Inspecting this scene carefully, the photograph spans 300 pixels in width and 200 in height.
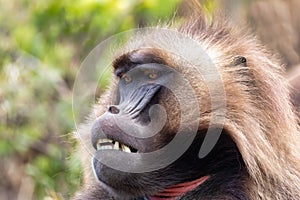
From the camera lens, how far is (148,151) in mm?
3266

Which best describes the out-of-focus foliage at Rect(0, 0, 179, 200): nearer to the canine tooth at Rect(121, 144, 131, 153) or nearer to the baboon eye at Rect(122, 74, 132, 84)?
the baboon eye at Rect(122, 74, 132, 84)

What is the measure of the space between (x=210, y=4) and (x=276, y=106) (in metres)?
0.95

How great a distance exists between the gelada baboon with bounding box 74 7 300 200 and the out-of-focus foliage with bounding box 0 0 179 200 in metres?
1.97

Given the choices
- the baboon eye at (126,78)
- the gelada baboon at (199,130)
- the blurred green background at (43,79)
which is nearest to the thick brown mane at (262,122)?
the gelada baboon at (199,130)

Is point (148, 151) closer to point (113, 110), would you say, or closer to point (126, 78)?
point (113, 110)

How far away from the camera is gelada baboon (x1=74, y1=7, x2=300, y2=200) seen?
10.6ft

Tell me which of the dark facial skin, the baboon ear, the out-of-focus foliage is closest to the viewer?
the dark facial skin

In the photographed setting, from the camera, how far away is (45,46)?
236 inches

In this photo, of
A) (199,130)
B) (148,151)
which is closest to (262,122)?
(199,130)

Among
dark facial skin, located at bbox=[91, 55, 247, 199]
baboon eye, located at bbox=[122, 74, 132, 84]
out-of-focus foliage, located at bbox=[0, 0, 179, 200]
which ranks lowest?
dark facial skin, located at bbox=[91, 55, 247, 199]

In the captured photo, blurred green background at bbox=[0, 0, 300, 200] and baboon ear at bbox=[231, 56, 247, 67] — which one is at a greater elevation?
blurred green background at bbox=[0, 0, 300, 200]

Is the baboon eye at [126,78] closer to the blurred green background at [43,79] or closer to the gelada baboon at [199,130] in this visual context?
the gelada baboon at [199,130]

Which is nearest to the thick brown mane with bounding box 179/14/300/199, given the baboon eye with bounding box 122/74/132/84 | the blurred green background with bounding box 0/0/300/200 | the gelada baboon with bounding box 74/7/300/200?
the gelada baboon with bounding box 74/7/300/200

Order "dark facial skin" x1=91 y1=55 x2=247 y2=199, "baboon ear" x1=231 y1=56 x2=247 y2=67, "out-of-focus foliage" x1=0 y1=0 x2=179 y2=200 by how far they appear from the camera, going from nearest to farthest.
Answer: "dark facial skin" x1=91 y1=55 x2=247 y2=199, "baboon ear" x1=231 y1=56 x2=247 y2=67, "out-of-focus foliage" x1=0 y1=0 x2=179 y2=200
